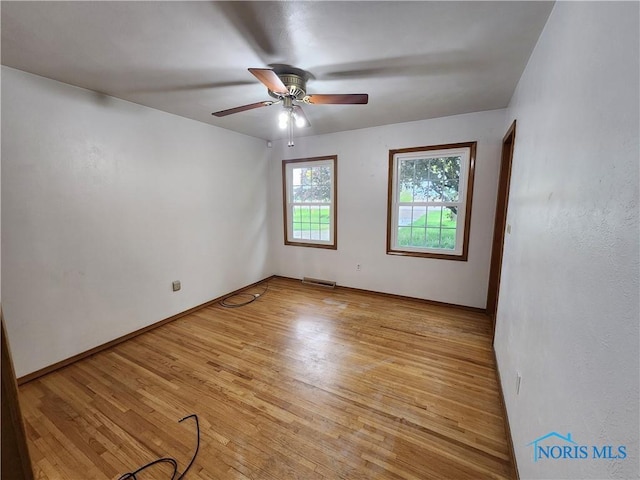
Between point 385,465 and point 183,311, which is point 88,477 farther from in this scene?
point 183,311

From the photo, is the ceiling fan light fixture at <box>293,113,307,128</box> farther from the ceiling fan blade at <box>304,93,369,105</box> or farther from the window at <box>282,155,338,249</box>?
the window at <box>282,155,338,249</box>

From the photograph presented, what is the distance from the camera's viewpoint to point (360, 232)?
3980 mm

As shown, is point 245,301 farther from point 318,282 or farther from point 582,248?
point 582,248

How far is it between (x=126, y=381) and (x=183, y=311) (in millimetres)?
1224

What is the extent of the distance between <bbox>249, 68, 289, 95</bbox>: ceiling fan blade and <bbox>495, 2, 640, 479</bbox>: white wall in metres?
1.53

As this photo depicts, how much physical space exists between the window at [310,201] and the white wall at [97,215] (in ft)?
3.80

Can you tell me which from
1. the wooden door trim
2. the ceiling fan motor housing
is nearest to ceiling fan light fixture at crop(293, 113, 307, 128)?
the ceiling fan motor housing

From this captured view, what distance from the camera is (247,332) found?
292 centimetres

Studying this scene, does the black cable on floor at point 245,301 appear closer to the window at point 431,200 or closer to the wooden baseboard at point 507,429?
the window at point 431,200

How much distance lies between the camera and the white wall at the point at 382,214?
124 inches

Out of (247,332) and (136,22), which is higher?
(136,22)

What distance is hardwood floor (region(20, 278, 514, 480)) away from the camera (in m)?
1.48

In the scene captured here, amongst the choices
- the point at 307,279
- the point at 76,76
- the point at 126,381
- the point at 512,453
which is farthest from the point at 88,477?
the point at 307,279

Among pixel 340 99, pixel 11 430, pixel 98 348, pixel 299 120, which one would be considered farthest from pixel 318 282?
pixel 11 430
